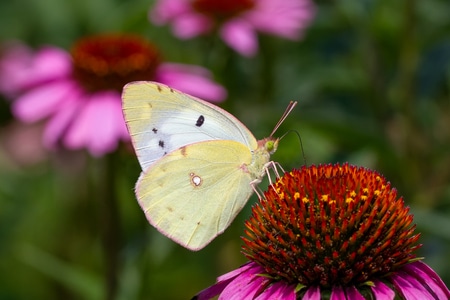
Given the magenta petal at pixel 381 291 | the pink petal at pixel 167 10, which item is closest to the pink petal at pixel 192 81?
the pink petal at pixel 167 10

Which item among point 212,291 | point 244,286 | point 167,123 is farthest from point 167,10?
point 244,286

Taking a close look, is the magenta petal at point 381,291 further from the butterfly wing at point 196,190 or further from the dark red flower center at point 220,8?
the dark red flower center at point 220,8

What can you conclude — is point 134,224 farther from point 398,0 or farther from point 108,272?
point 398,0

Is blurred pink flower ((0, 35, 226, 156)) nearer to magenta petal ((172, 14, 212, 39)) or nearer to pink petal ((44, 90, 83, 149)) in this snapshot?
pink petal ((44, 90, 83, 149))

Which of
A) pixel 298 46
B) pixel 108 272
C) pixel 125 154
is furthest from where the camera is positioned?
pixel 298 46

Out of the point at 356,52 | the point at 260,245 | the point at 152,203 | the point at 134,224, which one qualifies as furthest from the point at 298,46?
the point at 260,245
